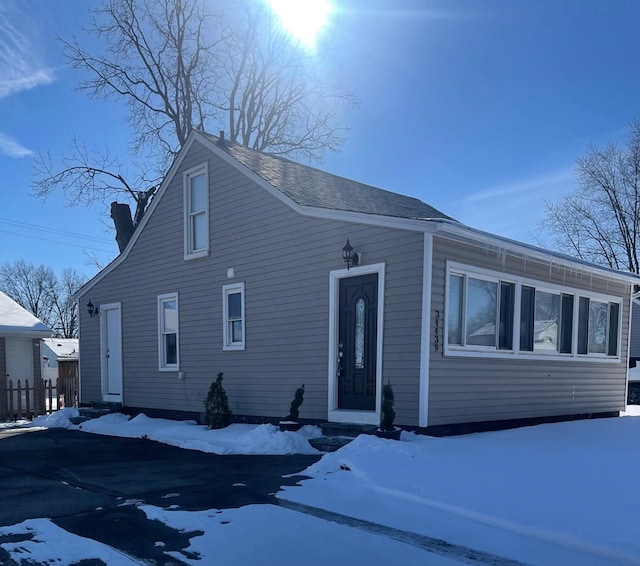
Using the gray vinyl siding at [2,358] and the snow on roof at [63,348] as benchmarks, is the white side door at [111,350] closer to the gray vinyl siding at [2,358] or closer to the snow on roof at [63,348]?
the gray vinyl siding at [2,358]

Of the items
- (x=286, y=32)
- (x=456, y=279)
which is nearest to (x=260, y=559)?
(x=456, y=279)

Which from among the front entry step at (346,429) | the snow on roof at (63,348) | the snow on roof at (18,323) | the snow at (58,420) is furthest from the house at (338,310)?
the snow on roof at (63,348)

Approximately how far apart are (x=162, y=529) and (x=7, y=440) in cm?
717

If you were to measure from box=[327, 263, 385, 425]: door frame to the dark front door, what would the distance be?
0.26ft

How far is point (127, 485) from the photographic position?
5711mm

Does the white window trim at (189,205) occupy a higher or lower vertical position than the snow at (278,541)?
higher

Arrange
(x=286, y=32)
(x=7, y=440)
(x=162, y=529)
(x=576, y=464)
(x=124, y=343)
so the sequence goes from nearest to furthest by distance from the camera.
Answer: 1. (x=162, y=529)
2. (x=576, y=464)
3. (x=7, y=440)
4. (x=124, y=343)
5. (x=286, y=32)

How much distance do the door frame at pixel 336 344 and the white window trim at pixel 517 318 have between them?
92 cm

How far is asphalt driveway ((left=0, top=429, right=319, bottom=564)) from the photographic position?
13.8 feet

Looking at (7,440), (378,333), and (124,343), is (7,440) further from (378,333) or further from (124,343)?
(378,333)

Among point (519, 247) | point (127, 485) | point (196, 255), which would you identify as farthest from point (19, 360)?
point (519, 247)

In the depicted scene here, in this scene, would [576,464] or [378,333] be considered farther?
[378,333]

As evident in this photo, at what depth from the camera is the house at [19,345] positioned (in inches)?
573

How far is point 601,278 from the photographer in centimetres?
1078
